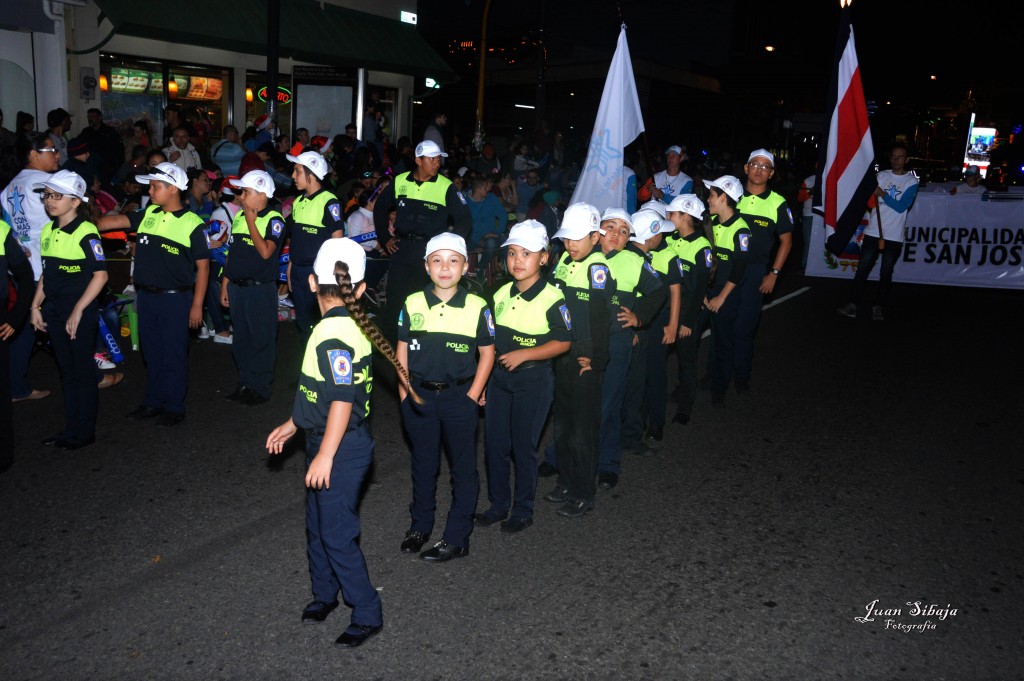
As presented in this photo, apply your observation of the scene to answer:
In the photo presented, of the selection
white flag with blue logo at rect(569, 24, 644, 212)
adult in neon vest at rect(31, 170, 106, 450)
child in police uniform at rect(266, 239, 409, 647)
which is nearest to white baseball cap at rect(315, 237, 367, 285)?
child in police uniform at rect(266, 239, 409, 647)

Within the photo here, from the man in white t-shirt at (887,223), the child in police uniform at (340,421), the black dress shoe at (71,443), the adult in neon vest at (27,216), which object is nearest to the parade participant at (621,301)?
the child in police uniform at (340,421)

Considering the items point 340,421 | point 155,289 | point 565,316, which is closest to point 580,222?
point 565,316

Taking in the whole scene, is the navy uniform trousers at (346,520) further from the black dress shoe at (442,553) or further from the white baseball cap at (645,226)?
the white baseball cap at (645,226)

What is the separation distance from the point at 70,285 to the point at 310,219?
2058mm

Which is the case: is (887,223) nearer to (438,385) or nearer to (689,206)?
(689,206)

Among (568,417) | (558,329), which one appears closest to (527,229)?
(558,329)

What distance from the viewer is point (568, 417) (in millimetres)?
5590

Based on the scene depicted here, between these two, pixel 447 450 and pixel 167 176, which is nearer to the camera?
pixel 447 450

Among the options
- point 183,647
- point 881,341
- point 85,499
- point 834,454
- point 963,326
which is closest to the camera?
point 183,647

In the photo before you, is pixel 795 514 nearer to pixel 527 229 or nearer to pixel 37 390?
pixel 527 229

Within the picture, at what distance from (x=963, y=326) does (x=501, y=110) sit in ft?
116

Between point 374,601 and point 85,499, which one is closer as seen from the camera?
point 374,601

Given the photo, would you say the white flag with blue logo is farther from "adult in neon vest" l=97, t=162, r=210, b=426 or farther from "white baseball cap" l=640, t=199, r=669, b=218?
"adult in neon vest" l=97, t=162, r=210, b=426

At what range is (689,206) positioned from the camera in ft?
22.6
